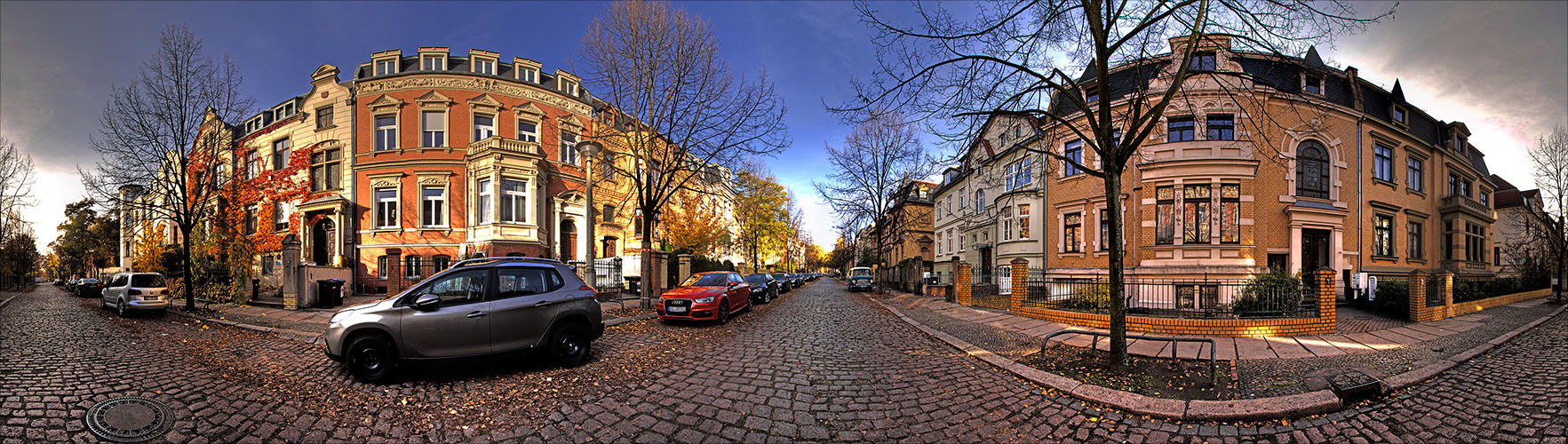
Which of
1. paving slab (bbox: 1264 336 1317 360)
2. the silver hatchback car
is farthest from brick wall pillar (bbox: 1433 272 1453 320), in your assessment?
the silver hatchback car

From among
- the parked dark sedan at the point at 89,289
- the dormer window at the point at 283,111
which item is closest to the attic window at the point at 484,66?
the dormer window at the point at 283,111

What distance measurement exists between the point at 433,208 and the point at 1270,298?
94.2 feet

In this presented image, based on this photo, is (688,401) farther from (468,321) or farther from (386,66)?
(386,66)

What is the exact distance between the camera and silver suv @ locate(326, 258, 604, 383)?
609cm

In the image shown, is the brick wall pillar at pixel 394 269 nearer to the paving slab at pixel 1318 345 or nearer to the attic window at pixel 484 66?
the attic window at pixel 484 66

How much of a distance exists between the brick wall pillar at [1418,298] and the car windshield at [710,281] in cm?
1556

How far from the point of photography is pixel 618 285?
19125 millimetres

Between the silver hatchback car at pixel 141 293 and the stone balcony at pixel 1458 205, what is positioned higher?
the stone balcony at pixel 1458 205

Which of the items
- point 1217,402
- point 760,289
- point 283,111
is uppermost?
point 283,111

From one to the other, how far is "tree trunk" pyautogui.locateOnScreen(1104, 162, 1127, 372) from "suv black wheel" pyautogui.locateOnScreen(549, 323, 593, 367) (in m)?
6.91

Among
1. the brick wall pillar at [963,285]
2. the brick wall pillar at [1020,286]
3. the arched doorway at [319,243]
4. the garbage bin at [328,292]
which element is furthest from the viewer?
the arched doorway at [319,243]

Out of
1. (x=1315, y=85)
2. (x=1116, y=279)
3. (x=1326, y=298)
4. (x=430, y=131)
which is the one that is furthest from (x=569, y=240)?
(x=1315, y=85)

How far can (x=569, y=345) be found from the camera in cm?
694

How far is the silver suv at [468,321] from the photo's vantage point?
609 centimetres
